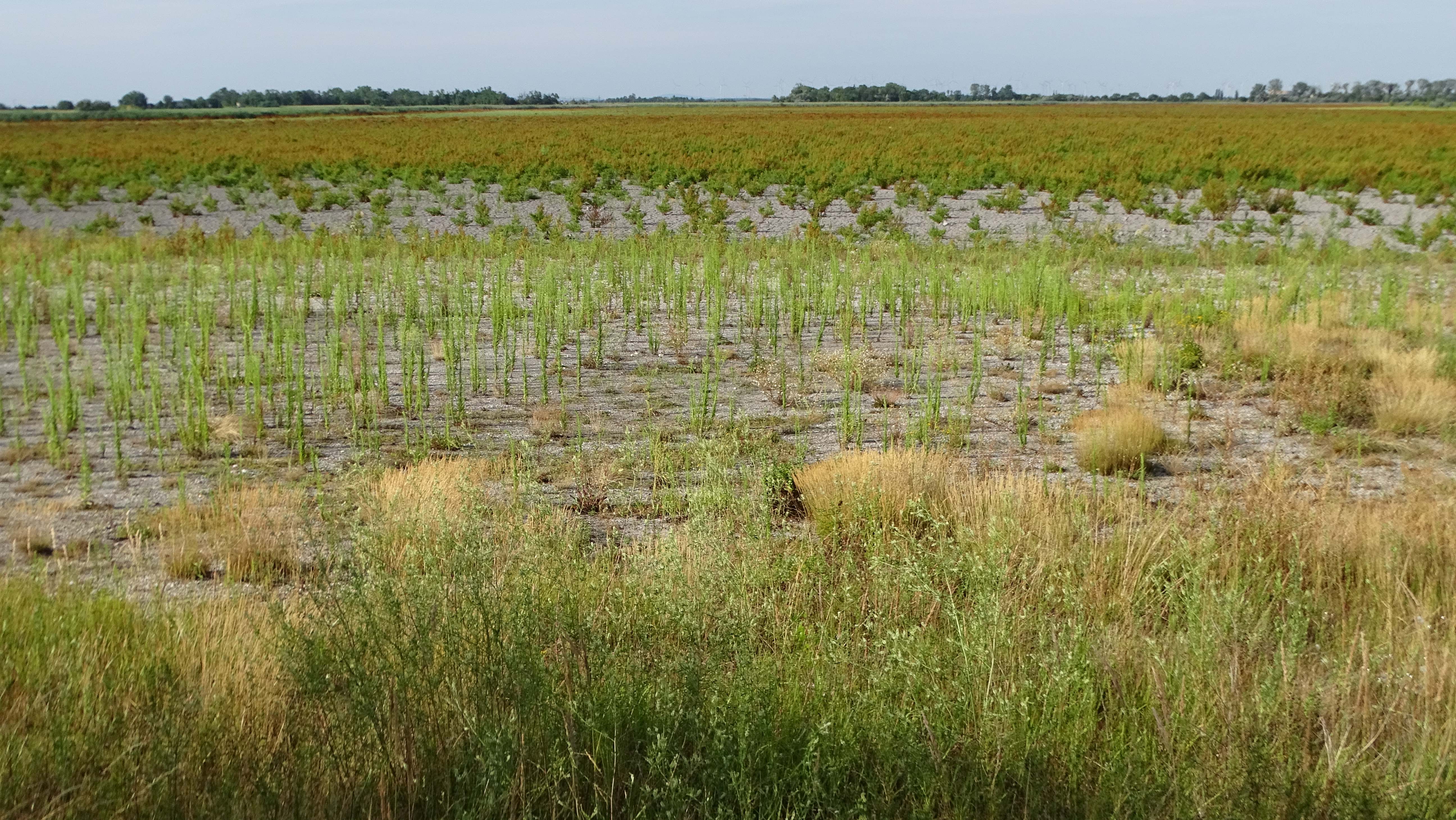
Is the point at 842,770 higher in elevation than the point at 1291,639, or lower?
lower

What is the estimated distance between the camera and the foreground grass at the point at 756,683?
2531mm

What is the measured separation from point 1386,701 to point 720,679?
6.03 ft

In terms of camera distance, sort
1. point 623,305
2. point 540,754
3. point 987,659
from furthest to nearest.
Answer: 1. point 623,305
2. point 987,659
3. point 540,754

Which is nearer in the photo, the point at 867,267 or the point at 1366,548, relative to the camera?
the point at 1366,548

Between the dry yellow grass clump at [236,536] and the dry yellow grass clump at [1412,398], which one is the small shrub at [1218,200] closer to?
the dry yellow grass clump at [1412,398]

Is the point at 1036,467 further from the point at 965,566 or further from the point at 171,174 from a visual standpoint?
the point at 171,174

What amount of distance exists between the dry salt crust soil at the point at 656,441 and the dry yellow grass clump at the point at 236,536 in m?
0.09

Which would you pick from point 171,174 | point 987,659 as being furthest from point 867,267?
point 171,174

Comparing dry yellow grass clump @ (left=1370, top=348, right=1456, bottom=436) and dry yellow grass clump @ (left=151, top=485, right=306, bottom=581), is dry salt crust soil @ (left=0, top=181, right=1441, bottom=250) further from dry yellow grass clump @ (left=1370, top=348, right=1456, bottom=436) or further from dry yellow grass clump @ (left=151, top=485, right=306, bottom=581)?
dry yellow grass clump @ (left=151, top=485, right=306, bottom=581)

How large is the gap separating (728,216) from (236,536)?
59.3 feet

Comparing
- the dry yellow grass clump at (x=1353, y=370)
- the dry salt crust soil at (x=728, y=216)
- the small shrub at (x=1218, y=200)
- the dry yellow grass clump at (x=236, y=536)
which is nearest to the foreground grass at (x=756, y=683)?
the dry yellow grass clump at (x=236, y=536)

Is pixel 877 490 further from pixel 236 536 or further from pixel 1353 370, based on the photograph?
pixel 1353 370

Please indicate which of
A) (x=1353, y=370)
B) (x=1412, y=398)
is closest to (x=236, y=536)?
(x=1412, y=398)

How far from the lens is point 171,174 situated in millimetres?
25750
